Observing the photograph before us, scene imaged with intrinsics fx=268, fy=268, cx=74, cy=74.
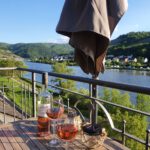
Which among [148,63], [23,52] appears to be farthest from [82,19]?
[23,52]

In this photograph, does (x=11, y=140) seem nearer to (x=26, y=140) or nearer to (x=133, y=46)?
(x=26, y=140)

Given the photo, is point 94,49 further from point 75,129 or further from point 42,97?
point 75,129

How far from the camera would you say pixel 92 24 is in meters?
1.49

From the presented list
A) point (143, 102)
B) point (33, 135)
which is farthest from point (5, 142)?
point (143, 102)

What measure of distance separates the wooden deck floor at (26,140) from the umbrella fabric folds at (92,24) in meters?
0.59

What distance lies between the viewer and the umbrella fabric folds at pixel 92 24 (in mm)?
1511

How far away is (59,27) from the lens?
1.72m

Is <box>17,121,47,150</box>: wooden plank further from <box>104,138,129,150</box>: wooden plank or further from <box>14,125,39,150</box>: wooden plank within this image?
<box>104,138,129,150</box>: wooden plank

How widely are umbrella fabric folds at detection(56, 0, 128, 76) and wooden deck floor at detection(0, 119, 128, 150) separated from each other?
59cm

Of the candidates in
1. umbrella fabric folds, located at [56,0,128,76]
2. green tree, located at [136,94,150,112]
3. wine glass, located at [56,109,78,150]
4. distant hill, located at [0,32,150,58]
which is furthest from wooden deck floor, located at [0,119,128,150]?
distant hill, located at [0,32,150,58]

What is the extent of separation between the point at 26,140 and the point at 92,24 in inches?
29.9

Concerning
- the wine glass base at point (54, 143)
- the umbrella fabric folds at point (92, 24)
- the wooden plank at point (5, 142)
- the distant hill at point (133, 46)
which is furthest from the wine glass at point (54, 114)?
the distant hill at point (133, 46)

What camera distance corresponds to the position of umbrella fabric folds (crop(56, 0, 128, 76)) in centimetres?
151

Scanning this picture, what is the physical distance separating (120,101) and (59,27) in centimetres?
2898
